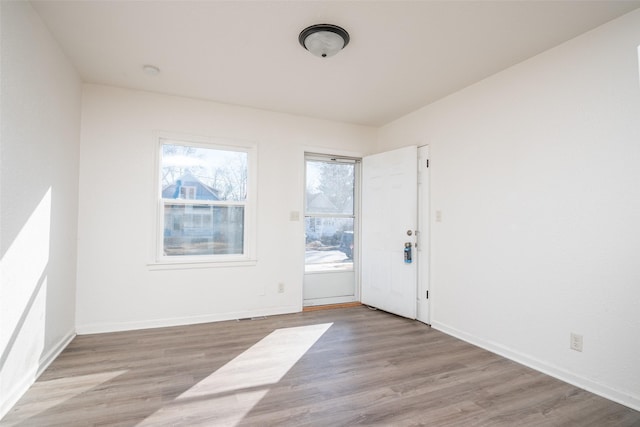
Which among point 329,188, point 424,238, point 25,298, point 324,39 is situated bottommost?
point 25,298

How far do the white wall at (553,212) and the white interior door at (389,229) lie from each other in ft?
1.49

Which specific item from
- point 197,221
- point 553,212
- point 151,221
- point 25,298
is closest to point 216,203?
point 197,221

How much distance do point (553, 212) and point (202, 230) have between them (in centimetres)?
350

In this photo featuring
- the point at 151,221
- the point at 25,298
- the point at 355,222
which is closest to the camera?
the point at 25,298

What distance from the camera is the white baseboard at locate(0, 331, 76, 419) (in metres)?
1.94

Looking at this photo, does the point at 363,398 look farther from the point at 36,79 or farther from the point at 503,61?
the point at 36,79

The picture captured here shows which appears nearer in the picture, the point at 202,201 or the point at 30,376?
the point at 30,376

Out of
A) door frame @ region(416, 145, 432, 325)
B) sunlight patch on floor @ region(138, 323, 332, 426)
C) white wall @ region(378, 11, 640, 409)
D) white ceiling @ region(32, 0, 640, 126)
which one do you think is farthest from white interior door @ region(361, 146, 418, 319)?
sunlight patch on floor @ region(138, 323, 332, 426)

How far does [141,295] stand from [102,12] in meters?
2.64

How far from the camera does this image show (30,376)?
2.24 metres

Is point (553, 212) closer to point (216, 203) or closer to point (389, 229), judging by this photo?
point (389, 229)

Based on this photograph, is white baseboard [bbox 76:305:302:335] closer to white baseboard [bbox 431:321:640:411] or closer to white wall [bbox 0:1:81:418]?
white wall [bbox 0:1:81:418]

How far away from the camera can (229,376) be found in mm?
2445

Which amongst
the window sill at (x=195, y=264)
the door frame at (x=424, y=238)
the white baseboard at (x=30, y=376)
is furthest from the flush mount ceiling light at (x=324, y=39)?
the white baseboard at (x=30, y=376)
